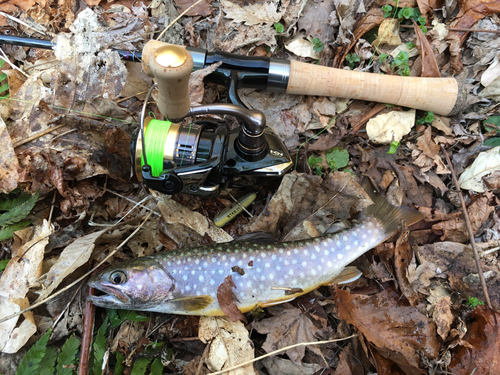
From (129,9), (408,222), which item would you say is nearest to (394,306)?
(408,222)

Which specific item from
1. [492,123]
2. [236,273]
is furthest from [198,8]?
[492,123]

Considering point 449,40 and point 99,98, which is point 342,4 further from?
point 99,98

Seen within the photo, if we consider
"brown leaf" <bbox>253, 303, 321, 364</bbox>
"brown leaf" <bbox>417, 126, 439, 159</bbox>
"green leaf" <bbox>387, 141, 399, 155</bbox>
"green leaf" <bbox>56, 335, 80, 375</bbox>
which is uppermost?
"brown leaf" <bbox>417, 126, 439, 159</bbox>

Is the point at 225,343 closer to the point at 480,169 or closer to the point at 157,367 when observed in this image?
the point at 157,367

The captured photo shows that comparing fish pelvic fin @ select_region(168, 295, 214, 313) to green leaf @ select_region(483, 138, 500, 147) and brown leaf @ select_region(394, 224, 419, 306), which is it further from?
green leaf @ select_region(483, 138, 500, 147)

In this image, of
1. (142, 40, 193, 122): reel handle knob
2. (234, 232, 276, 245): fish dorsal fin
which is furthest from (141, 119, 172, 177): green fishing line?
(234, 232, 276, 245): fish dorsal fin
